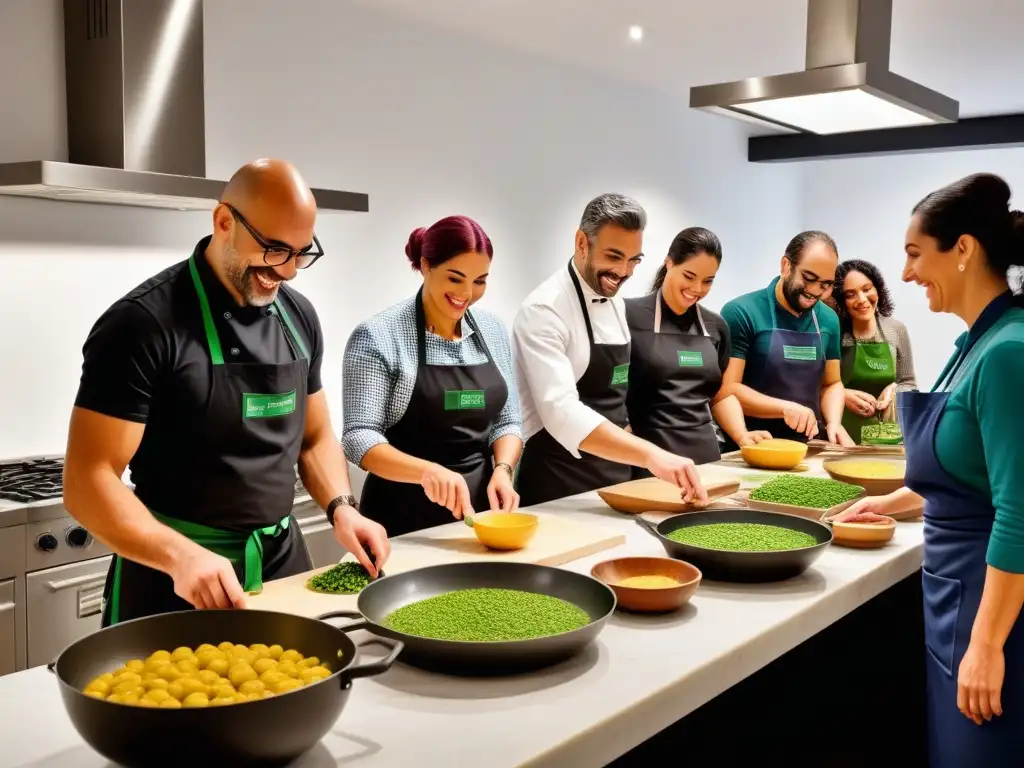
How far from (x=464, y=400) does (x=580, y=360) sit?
1.81 ft

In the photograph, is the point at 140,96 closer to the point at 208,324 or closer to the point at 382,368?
the point at 382,368

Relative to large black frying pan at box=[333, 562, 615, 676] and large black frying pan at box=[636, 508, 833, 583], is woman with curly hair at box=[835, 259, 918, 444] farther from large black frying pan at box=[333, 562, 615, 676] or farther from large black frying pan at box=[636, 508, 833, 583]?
large black frying pan at box=[333, 562, 615, 676]

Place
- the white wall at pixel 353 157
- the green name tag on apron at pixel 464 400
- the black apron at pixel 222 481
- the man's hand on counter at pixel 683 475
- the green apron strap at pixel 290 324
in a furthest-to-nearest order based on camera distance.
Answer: the white wall at pixel 353 157
the green name tag on apron at pixel 464 400
the man's hand on counter at pixel 683 475
the green apron strap at pixel 290 324
the black apron at pixel 222 481

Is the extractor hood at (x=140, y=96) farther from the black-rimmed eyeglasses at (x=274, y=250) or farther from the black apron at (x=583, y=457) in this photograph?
the black-rimmed eyeglasses at (x=274, y=250)

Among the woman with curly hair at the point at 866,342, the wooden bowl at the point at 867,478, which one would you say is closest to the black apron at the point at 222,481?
the wooden bowl at the point at 867,478

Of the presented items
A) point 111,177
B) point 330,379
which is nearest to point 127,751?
point 111,177

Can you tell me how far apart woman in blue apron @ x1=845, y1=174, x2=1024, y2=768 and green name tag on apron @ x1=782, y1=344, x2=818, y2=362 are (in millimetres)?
1954

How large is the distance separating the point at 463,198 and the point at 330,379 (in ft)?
4.11

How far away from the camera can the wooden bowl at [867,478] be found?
2775 millimetres

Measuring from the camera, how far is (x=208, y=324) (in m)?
1.90

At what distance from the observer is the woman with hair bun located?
8.55 ft

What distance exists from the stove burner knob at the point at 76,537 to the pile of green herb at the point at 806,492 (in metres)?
2.00

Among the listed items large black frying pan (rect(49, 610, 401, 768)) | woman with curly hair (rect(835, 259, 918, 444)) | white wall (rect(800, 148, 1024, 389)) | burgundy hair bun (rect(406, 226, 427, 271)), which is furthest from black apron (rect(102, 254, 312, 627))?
white wall (rect(800, 148, 1024, 389))

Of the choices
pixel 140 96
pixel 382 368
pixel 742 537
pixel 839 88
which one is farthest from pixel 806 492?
pixel 140 96
